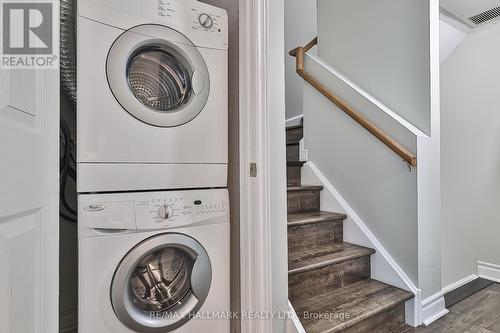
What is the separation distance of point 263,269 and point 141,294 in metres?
0.51

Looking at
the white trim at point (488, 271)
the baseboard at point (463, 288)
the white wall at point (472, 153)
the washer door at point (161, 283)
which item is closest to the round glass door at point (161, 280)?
the washer door at point (161, 283)

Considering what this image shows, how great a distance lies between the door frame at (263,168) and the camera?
1191 millimetres

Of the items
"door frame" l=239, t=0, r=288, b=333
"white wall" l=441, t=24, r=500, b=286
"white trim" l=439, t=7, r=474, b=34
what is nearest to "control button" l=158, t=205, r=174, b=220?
"door frame" l=239, t=0, r=288, b=333

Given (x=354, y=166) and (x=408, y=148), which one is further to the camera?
(x=354, y=166)

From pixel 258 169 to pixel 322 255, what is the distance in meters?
0.94

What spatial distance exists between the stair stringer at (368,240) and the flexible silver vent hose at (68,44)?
1.88 metres

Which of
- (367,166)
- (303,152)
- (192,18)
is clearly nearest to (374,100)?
(367,166)

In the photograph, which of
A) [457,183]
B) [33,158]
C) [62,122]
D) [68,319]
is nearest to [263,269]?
[33,158]

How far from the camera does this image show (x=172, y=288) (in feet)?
3.93

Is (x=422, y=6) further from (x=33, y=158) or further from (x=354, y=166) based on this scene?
(x=33, y=158)

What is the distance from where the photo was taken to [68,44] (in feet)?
3.87

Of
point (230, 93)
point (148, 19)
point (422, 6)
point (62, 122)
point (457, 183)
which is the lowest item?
point (457, 183)

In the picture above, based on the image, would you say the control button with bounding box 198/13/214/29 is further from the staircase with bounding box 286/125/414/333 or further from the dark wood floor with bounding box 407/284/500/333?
the dark wood floor with bounding box 407/284/500/333

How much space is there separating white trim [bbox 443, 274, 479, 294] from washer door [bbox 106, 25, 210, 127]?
7.88 ft
